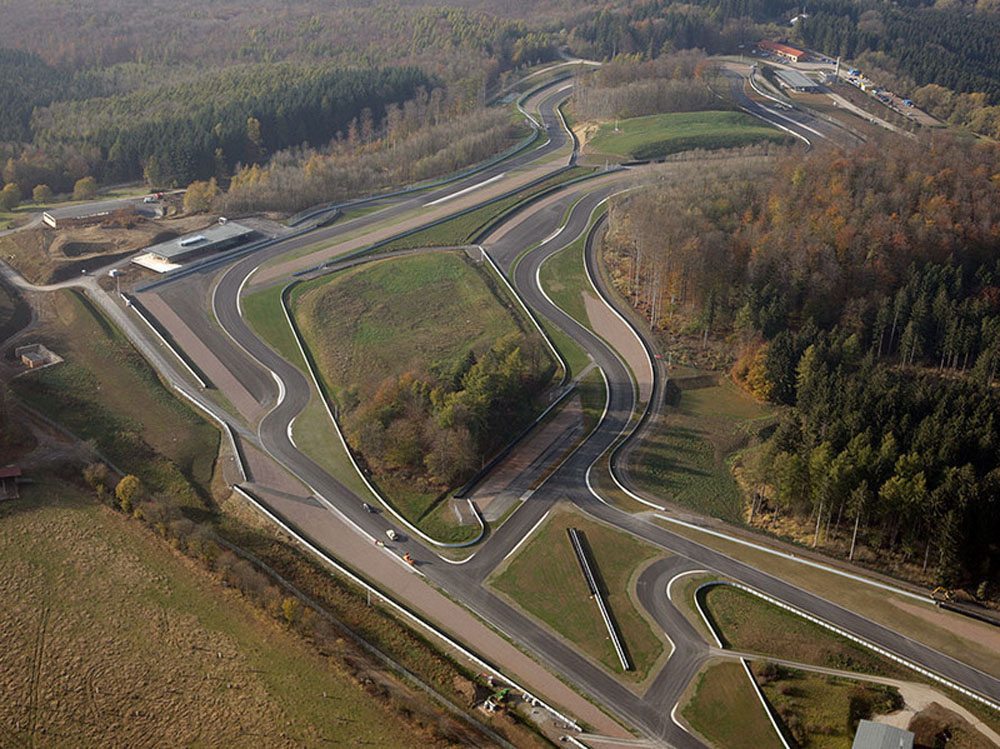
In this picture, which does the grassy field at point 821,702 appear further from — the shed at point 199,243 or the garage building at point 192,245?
the shed at point 199,243

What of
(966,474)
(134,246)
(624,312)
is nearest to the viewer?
(966,474)

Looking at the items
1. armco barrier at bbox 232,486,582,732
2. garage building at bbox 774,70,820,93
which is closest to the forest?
armco barrier at bbox 232,486,582,732

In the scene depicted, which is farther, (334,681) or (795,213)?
(795,213)

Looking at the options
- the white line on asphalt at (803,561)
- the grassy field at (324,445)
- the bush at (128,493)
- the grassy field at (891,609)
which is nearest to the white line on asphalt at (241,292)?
the grassy field at (324,445)

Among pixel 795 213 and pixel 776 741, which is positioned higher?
pixel 795 213

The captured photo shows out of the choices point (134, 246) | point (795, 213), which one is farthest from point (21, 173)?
point (795, 213)

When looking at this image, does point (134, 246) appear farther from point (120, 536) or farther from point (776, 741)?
point (776, 741)
